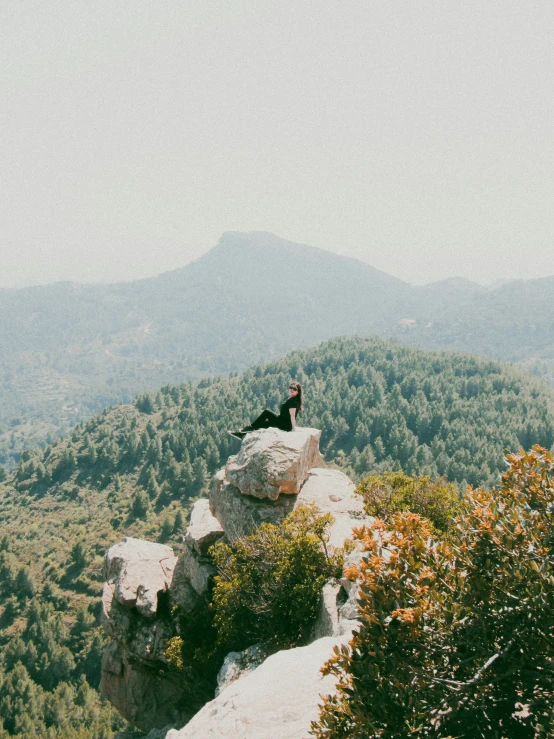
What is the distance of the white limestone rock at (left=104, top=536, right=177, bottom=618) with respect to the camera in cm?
2420

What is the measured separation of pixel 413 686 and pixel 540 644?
8.45 feet

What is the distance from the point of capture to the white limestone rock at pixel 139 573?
24203mm

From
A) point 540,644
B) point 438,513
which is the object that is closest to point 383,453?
point 438,513

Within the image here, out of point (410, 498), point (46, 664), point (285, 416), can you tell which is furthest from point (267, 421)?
point (46, 664)

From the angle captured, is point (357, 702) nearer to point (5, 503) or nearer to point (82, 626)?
point (82, 626)

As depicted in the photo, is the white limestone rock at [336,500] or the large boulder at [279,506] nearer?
the white limestone rock at [336,500]

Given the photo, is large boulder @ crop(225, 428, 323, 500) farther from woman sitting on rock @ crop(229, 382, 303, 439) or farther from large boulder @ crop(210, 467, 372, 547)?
woman sitting on rock @ crop(229, 382, 303, 439)

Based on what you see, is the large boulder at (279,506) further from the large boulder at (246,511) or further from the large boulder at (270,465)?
the large boulder at (270,465)

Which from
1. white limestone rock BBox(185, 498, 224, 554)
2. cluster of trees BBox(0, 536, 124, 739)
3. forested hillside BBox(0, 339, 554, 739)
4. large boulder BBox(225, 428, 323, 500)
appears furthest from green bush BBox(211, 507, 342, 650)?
forested hillside BBox(0, 339, 554, 739)

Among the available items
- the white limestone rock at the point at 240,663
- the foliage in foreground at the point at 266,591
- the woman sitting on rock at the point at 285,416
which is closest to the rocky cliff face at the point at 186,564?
the woman sitting on rock at the point at 285,416

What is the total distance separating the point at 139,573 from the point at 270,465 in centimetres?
1033

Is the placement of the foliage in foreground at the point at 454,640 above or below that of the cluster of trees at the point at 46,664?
above

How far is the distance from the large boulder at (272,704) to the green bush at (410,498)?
1031 centimetres

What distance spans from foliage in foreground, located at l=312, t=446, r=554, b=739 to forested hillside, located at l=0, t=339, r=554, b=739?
67580mm
